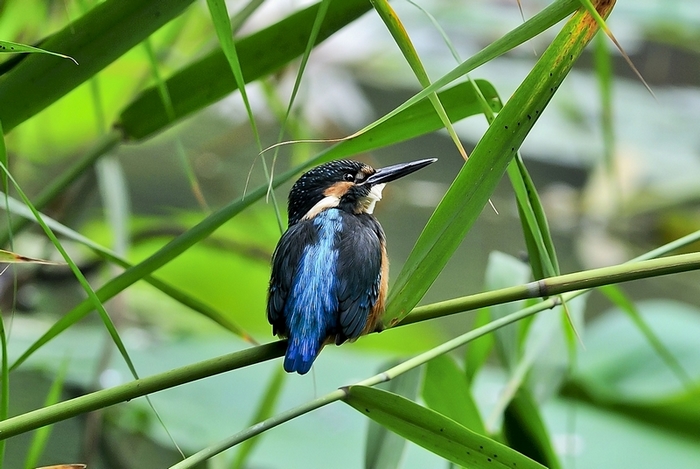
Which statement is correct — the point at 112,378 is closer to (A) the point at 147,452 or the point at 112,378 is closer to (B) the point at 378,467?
(A) the point at 147,452

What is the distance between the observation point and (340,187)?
41.6 inches

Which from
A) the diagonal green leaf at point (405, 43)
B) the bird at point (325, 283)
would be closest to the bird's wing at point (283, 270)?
the bird at point (325, 283)

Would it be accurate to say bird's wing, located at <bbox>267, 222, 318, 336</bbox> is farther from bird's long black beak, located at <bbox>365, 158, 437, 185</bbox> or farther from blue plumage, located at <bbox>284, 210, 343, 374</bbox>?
bird's long black beak, located at <bbox>365, 158, 437, 185</bbox>

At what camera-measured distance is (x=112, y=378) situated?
1.70 m

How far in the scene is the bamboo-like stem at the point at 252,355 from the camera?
0.52m

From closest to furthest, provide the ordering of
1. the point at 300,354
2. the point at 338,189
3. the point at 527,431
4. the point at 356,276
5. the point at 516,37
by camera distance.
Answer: the point at 516,37 → the point at 300,354 → the point at 356,276 → the point at 527,431 → the point at 338,189

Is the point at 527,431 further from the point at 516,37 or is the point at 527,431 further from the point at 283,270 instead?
the point at 516,37

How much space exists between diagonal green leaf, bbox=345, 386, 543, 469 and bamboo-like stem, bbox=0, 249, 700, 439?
0.08 meters

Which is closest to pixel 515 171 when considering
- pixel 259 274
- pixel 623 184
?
pixel 259 274

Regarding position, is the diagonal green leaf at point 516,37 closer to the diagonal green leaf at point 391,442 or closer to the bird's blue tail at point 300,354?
A: the bird's blue tail at point 300,354

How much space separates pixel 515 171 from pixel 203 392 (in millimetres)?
1260

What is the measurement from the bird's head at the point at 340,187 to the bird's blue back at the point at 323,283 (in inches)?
5.9

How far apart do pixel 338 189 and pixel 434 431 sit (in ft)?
1.65

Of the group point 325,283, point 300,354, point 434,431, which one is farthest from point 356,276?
point 434,431
